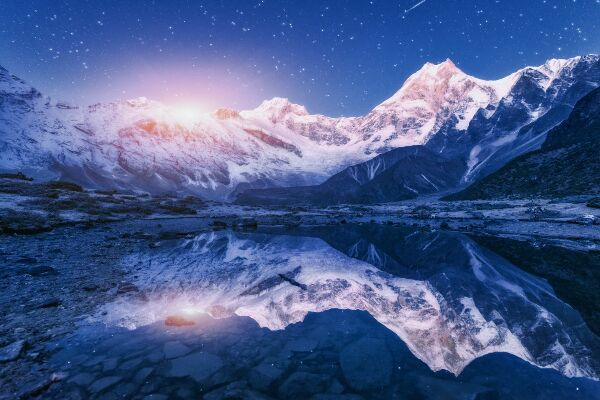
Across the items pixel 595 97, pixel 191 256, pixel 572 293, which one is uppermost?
pixel 595 97

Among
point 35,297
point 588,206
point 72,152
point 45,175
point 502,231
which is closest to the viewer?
point 35,297

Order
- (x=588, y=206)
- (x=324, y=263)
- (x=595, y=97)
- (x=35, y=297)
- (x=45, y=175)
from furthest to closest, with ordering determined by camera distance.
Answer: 1. (x=45, y=175)
2. (x=595, y=97)
3. (x=588, y=206)
4. (x=324, y=263)
5. (x=35, y=297)

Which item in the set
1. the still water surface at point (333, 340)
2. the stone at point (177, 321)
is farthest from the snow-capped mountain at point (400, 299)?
the stone at point (177, 321)

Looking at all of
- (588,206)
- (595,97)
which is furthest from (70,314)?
(595,97)

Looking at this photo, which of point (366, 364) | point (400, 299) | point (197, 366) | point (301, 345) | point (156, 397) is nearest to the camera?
point (156, 397)

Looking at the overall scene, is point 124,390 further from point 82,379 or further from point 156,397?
point 82,379

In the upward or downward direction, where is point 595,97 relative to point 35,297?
upward

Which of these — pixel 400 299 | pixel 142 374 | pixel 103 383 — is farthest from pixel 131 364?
pixel 400 299

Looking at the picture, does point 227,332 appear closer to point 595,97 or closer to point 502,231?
point 502,231
